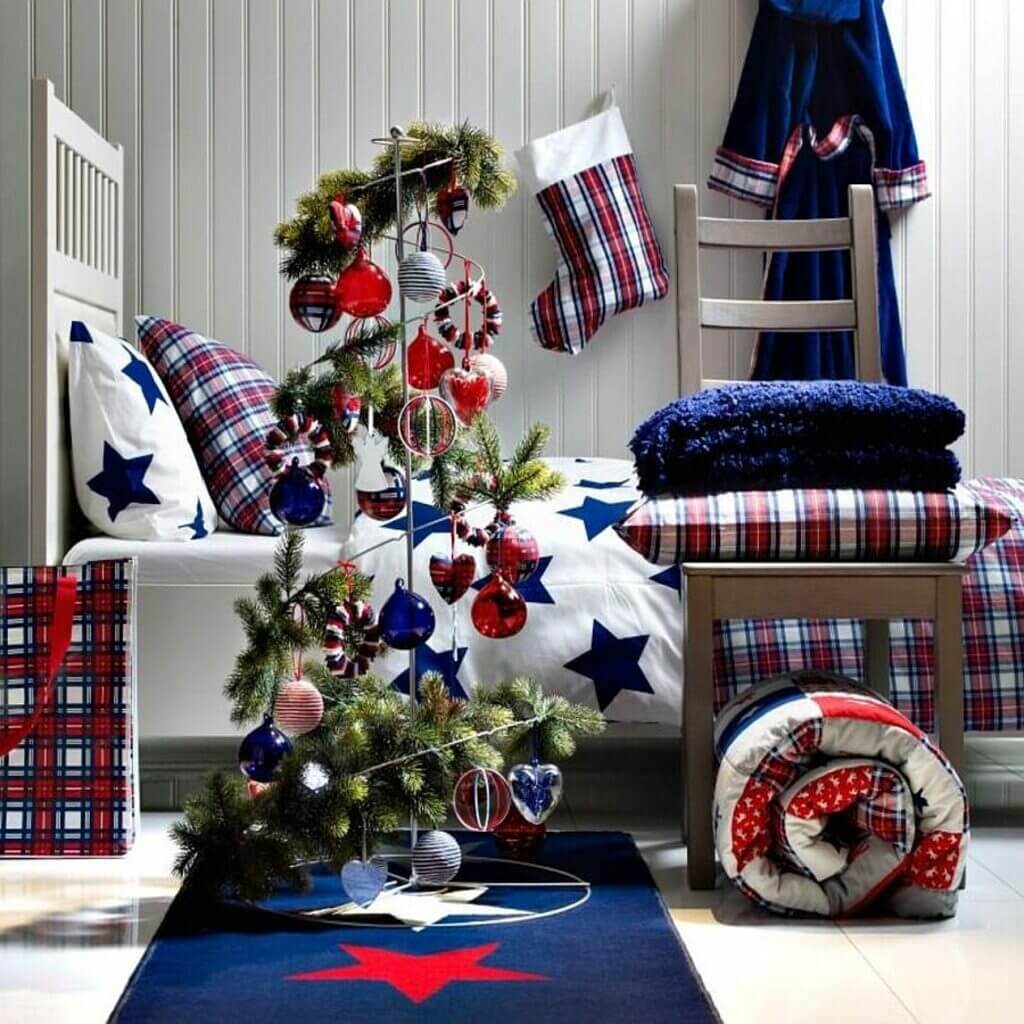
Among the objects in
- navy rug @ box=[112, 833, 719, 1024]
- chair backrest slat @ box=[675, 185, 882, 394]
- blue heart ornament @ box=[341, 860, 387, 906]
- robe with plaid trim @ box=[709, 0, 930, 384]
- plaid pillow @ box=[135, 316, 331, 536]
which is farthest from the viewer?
robe with plaid trim @ box=[709, 0, 930, 384]

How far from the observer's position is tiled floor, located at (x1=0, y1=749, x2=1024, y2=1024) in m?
1.71

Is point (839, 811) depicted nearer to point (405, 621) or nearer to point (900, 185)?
point (405, 621)

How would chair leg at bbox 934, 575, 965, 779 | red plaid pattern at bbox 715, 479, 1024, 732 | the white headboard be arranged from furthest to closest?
the white headboard → red plaid pattern at bbox 715, 479, 1024, 732 → chair leg at bbox 934, 575, 965, 779

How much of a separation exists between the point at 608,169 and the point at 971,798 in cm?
163

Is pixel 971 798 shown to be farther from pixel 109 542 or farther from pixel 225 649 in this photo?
pixel 109 542

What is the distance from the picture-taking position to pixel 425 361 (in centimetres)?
213

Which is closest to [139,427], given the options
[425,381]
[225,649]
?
[225,649]

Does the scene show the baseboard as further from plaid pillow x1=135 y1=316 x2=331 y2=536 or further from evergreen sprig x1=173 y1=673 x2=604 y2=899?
evergreen sprig x1=173 y1=673 x2=604 y2=899

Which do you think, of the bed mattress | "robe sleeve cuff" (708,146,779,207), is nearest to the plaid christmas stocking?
"robe sleeve cuff" (708,146,779,207)

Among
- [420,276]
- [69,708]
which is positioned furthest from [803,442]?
[69,708]

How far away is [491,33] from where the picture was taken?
147 inches

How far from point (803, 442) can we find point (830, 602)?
0.23 metres

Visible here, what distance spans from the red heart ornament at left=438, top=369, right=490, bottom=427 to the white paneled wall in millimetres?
1660

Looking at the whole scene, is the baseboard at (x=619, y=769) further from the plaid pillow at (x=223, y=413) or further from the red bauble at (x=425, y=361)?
the red bauble at (x=425, y=361)
